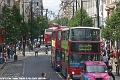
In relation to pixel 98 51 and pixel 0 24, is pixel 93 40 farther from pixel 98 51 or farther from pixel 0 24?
pixel 0 24

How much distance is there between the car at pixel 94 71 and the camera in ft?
88.4

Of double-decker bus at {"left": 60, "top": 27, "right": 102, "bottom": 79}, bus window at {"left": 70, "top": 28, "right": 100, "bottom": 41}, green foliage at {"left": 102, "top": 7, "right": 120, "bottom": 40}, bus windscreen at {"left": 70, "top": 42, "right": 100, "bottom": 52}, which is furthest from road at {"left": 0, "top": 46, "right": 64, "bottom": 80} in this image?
green foliage at {"left": 102, "top": 7, "right": 120, "bottom": 40}

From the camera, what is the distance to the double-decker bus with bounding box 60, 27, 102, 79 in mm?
31969

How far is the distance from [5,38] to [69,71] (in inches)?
1275

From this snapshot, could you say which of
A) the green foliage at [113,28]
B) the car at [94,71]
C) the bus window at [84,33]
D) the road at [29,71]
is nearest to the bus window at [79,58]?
the bus window at [84,33]

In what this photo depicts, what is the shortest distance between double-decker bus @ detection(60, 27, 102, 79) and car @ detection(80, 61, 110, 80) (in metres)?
3.32

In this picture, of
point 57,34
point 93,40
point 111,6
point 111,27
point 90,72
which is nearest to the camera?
point 90,72

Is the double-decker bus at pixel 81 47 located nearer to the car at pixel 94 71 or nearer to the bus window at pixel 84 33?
the bus window at pixel 84 33

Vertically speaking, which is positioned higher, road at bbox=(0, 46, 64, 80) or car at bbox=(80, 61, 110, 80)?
car at bbox=(80, 61, 110, 80)

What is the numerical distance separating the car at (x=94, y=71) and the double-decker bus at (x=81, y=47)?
3.32 meters

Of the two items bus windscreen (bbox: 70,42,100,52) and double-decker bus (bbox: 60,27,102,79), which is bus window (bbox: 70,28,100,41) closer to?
double-decker bus (bbox: 60,27,102,79)

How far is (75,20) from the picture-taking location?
97.2 metres

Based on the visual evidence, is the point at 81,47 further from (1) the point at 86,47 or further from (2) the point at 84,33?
(2) the point at 84,33

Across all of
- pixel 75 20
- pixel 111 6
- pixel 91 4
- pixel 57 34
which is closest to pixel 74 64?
pixel 57 34
